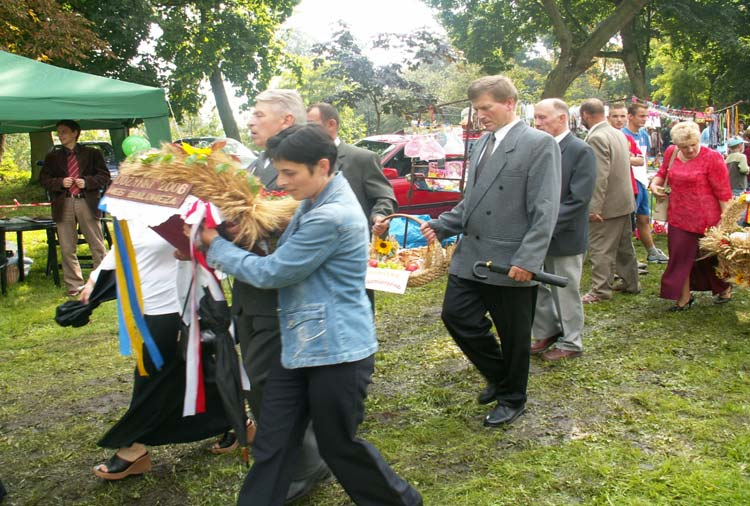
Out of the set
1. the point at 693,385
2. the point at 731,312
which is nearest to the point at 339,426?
the point at 693,385

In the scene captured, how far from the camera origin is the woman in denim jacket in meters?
2.36

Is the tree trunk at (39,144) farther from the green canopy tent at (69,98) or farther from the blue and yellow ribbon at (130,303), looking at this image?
the blue and yellow ribbon at (130,303)

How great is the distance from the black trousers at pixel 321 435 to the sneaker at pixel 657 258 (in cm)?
673

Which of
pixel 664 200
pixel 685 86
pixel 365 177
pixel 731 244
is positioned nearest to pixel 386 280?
pixel 365 177

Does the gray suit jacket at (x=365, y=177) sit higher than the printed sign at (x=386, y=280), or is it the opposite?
the gray suit jacket at (x=365, y=177)

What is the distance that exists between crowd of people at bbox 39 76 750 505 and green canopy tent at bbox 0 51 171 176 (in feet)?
11.0

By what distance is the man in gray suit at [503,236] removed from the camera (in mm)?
3545

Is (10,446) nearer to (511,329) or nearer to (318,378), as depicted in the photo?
(318,378)

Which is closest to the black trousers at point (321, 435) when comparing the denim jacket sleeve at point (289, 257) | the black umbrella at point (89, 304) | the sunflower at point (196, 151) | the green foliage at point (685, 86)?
the denim jacket sleeve at point (289, 257)

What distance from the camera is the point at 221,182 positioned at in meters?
2.48

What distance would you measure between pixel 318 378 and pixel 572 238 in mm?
2933

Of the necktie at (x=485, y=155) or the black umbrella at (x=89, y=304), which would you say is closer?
the black umbrella at (x=89, y=304)

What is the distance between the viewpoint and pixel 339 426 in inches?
99.7

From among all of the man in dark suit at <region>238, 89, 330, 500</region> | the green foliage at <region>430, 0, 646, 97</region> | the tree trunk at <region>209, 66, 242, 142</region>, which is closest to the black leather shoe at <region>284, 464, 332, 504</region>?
the man in dark suit at <region>238, 89, 330, 500</region>
